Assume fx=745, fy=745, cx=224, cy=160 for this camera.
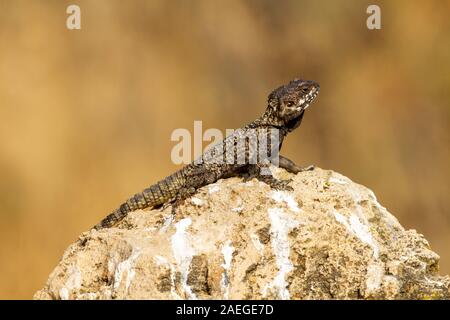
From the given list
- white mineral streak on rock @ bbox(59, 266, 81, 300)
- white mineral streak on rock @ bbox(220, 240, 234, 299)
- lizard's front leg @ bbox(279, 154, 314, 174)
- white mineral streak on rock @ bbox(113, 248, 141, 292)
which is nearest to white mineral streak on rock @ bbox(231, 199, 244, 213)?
white mineral streak on rock @ bbox(220, 240, 234, 299)

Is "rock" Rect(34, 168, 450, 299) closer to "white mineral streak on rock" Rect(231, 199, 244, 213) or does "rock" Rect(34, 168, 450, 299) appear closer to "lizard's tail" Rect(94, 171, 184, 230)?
"white mineral streak on rock" Rect(231, 199, 244, 213)

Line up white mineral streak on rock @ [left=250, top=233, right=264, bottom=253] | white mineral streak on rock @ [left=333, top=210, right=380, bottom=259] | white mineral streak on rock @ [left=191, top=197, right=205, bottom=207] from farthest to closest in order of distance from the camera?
white mineral streak on rock @ [left=191, top=197, right=205, bottom=207] → white mineral streak on rock @ [left=333, top=210, right=380, bottom=259] → white mineral streak on rock @ [left=250, top=233, right=264, bottom=253]

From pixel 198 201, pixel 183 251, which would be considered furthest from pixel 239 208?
pixel 183 251

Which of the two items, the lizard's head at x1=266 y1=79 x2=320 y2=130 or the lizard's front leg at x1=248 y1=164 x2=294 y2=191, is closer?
the lizard's front leg at x1=248 y1=164 x2=294 y2=191

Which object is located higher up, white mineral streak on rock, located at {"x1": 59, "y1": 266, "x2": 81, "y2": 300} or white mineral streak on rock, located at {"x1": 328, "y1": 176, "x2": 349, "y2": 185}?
white mineral streak on rock, located at {"x1": 328, "y1": 176, "x2": 349, "y2": 185}

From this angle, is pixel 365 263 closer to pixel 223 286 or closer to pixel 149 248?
pixel 223 286

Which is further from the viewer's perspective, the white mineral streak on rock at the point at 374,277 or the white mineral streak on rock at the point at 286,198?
the white mineral streak on rock at the point at 286,198

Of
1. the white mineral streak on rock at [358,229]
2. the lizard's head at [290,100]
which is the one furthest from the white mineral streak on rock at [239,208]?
the lizard's head at [290,100]

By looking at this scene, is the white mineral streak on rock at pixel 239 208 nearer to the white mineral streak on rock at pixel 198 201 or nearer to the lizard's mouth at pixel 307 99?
the white mineral streak on rock at pixel 198 201
